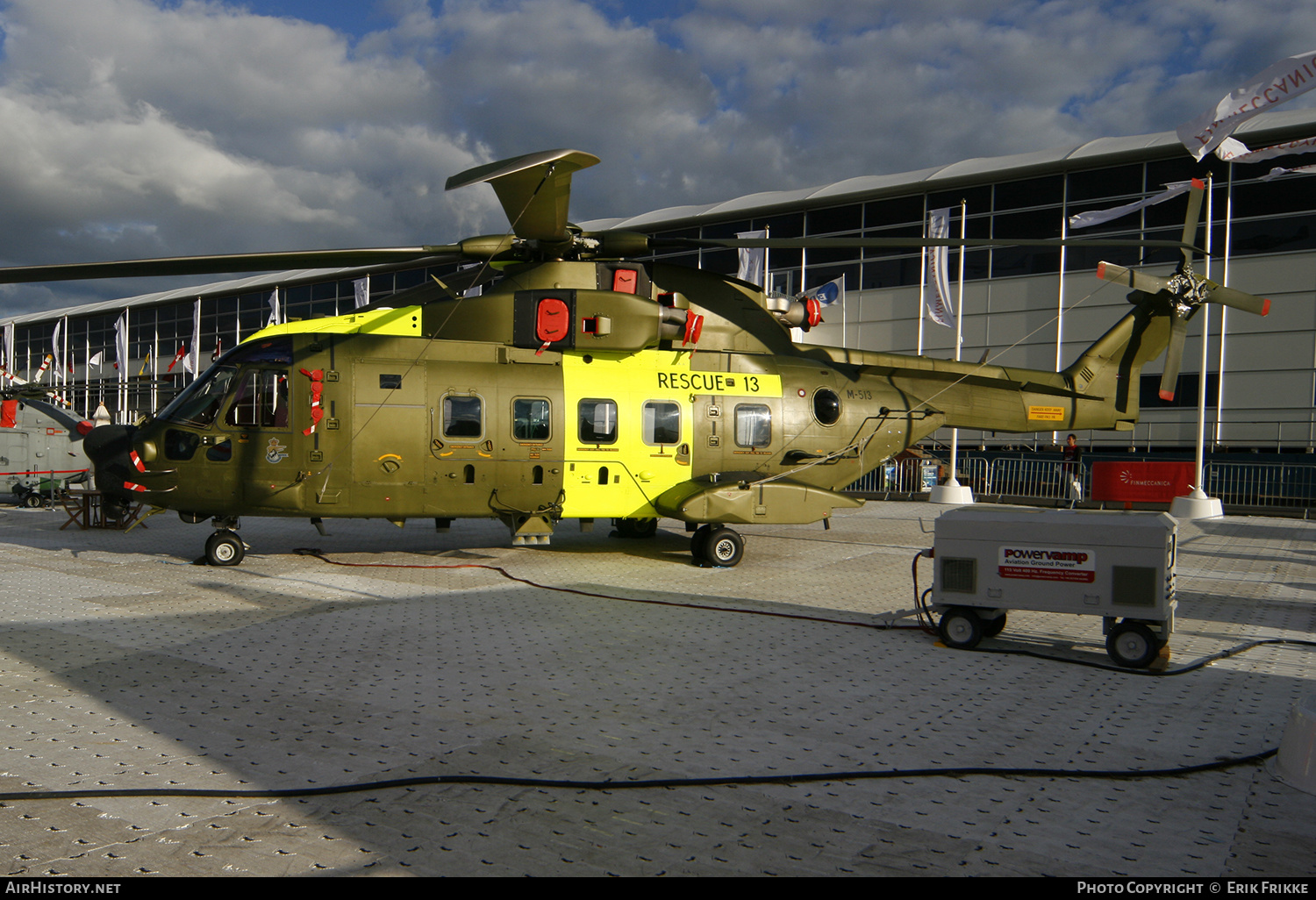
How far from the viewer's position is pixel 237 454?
36.6ft

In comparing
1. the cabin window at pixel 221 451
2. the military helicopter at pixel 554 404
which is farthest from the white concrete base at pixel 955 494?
the cabin window at pixel 221 451

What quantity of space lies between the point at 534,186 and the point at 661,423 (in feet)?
15.6

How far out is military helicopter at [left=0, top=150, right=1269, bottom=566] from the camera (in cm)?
1115

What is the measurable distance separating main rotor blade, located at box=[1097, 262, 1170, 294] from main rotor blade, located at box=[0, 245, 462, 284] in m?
8.47

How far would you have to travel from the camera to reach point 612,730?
520 centimetres

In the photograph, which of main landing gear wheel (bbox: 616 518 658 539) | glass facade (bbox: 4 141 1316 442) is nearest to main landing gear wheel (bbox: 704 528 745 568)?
main landing gear wheel (bbox: 616 518 658 539)

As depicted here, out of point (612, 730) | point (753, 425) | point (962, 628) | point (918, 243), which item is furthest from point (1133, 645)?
point (753, 425)

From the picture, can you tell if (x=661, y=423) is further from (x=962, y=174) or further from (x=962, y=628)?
(x=962, y=174)

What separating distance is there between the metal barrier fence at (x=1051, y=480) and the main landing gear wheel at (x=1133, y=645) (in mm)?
17152

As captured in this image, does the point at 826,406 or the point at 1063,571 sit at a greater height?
the point at 826,406

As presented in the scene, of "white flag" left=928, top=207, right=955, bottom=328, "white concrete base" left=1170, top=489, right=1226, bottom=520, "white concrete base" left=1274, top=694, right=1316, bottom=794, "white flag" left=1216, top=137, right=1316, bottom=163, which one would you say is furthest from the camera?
"white flag" left=928, top=207, right=955, bottom=328

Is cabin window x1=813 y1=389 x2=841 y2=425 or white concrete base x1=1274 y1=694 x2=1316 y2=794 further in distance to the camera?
cabin window x1=813 y1=389 x2=841 y2=425

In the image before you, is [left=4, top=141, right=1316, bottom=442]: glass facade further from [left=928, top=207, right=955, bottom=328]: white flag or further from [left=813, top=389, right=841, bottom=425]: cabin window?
[left=813, top=389, right=841, bottom=425]: cabin window

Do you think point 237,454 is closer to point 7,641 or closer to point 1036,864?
point 7,641
